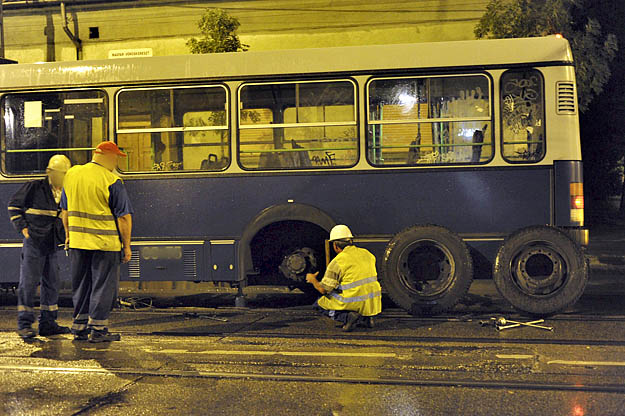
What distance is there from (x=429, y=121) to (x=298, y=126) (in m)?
1.53

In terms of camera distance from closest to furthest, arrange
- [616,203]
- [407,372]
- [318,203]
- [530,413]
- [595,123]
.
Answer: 1. [530,413]
2. [407,372]
3. [318,203]
4. [595,123]
5. [616,203]

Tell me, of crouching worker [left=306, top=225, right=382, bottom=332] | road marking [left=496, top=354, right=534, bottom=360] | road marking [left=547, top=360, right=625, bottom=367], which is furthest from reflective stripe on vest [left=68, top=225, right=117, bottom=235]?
road marking [left=547, top=360, right=625, bottom=367]

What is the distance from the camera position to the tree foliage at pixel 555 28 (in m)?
13.0

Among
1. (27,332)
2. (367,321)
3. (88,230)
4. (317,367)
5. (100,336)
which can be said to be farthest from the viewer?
(367,321)

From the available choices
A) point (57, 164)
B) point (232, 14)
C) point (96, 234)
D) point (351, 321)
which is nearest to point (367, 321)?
point (351, 321)

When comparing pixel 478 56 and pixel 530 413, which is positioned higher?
pixel 478 56

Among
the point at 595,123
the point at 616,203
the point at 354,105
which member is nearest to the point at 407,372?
the point at 354,105

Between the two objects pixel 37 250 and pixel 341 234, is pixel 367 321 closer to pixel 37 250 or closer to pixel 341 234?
pixel 341 234

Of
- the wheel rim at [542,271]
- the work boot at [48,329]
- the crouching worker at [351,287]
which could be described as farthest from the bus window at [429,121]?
the work boot at [48,329]

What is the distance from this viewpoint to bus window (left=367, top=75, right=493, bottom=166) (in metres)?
8.41

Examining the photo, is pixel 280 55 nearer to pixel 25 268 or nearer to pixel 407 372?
pixel 25 268

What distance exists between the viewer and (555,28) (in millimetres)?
13117

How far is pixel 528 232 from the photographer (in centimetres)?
805

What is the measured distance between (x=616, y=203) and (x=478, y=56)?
27.2m
